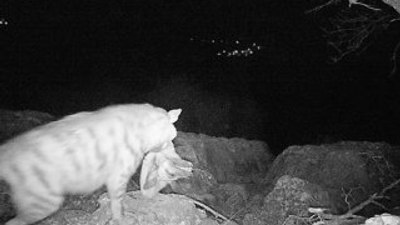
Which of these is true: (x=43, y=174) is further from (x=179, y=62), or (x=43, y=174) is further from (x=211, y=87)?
(x=179, y=62)

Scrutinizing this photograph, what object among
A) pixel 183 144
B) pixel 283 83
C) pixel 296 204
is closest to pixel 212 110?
pixel 283 83

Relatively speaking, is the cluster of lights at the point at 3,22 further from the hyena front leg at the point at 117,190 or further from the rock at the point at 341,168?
the hyena front leg at the point at 117,190

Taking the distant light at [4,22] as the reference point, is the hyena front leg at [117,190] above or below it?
below

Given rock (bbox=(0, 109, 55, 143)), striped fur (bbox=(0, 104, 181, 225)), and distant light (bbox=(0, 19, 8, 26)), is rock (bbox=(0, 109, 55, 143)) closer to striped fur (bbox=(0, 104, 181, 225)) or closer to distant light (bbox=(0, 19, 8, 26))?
striped fur (bbox=(0, 104, 181, 225))

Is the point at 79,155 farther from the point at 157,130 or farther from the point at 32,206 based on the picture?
the point at 157,130

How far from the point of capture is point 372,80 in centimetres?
2736

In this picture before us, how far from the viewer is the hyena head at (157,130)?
414 centimetres

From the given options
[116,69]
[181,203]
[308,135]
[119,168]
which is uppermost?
[119,168]

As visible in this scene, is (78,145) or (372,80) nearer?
(78,145)

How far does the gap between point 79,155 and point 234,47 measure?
33.5m

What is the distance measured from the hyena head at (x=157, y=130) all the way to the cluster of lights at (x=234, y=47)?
1206 inches

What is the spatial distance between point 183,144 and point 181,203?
5.55 metres

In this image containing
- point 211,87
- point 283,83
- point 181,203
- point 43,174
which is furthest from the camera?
point 283,83

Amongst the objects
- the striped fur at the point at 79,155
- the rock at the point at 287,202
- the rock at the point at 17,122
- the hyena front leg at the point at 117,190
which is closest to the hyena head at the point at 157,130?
the striped fur at the point at 79,155
